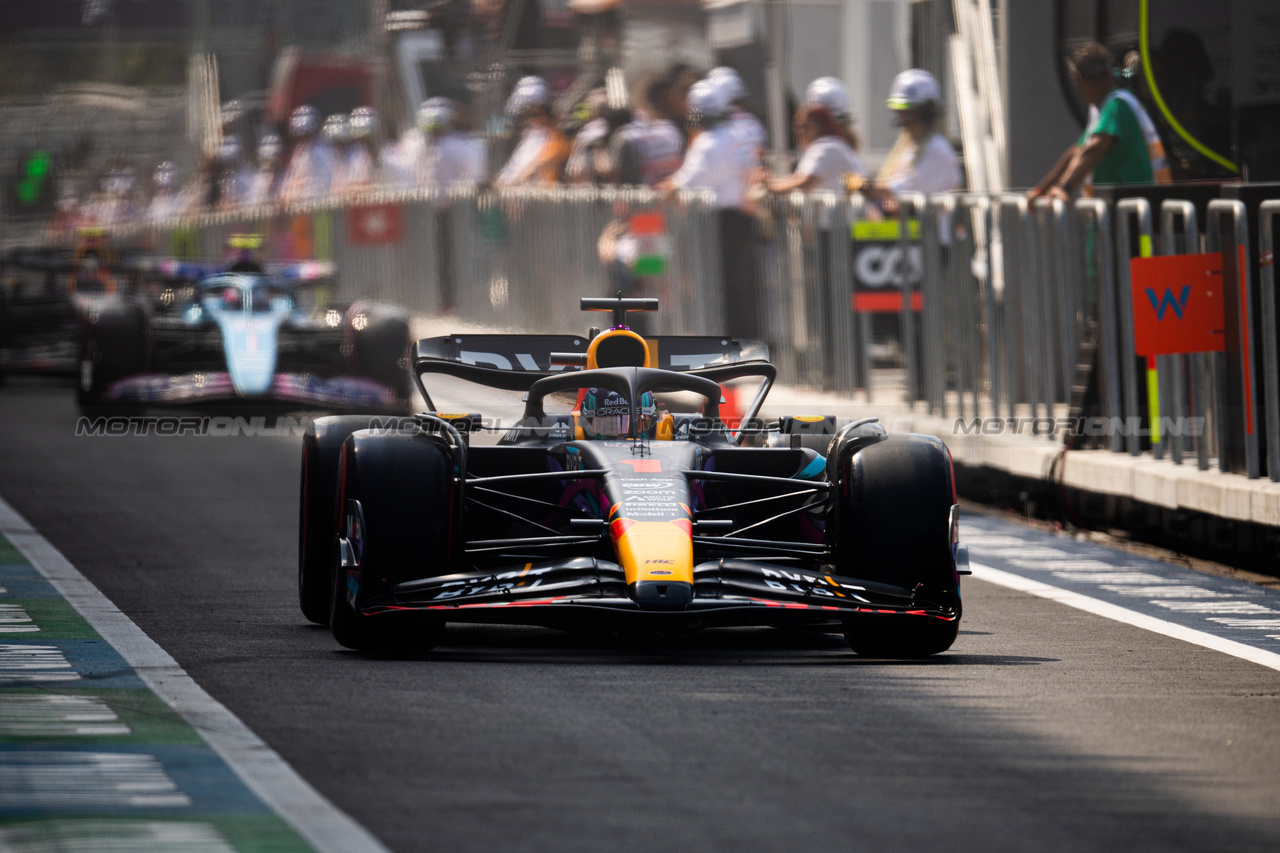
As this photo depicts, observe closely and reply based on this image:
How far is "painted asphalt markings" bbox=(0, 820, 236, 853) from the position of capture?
5098mm

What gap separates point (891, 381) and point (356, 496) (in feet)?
28.3

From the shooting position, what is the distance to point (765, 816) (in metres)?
5.43

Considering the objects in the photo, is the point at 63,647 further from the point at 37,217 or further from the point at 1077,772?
the point at 37,217

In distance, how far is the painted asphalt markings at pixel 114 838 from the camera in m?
5.10

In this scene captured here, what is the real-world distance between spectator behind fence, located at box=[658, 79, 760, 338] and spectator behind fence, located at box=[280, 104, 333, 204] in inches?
560

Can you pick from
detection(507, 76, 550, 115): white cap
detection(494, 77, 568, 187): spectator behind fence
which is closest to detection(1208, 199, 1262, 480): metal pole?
detection(494, 77, 568, 187): spectator behind fence

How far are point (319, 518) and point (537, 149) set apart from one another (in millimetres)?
15851

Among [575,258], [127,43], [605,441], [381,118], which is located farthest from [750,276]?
[127,43]

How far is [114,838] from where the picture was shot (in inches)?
205

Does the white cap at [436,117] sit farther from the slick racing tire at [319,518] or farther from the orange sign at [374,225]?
the slick racing tire at [319,518]

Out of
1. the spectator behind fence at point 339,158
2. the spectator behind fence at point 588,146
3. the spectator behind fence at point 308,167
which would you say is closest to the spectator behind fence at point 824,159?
the spectator behind fence at point 588,146

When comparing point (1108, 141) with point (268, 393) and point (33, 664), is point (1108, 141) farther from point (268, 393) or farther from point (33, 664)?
point (33, 664)

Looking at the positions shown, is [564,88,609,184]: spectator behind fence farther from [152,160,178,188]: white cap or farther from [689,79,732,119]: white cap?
[152,160,178,188]: white cap

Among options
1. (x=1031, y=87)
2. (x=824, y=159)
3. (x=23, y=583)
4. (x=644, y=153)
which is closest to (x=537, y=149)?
(x=644, y=153)
